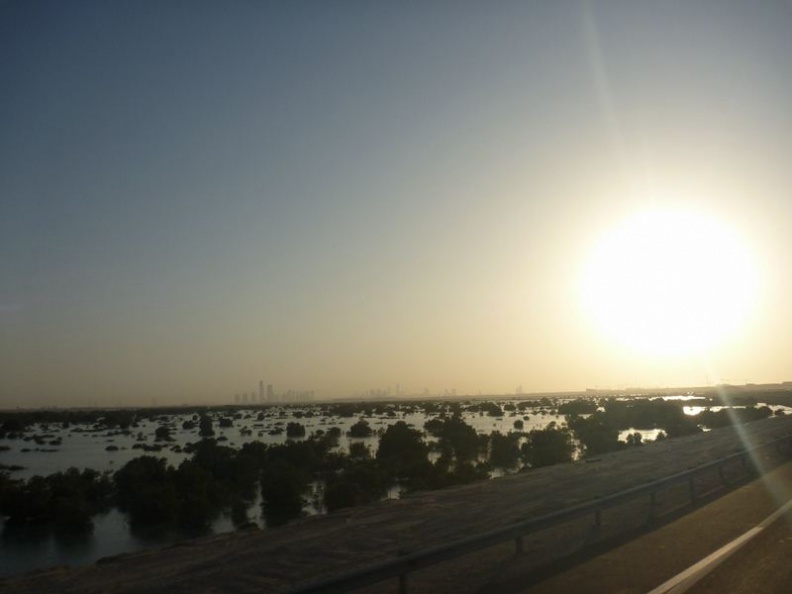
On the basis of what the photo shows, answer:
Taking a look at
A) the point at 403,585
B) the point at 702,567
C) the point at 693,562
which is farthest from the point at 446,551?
the point at 693,562

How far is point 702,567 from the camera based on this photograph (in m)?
10.3

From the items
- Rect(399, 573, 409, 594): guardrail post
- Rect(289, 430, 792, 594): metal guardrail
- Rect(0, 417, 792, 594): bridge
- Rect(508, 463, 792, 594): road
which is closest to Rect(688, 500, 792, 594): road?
Rect(508, 463, 792, 594): road

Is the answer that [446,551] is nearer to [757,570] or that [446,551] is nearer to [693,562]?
[693,562]

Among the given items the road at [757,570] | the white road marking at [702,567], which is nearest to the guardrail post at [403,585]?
the white road marking at [702,567]

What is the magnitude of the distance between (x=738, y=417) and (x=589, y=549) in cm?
6802

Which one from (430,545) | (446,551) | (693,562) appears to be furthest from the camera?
(430,545)

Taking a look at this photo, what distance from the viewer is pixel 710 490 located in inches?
803

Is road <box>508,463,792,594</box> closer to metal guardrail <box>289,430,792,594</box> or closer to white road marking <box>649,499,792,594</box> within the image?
white road marking <box>649,499,792,594</box>

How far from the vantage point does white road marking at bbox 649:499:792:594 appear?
9148mm

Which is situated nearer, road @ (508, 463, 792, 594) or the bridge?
road @ (508, 463, 792, 594)

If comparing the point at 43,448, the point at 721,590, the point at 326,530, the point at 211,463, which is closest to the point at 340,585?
the point at 721,590

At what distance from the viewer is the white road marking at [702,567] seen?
9.15m

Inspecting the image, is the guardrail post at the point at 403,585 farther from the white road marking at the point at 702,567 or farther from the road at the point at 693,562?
the white road marking at the point at 702,567

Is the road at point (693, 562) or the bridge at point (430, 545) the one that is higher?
the road at point (693, 562)
